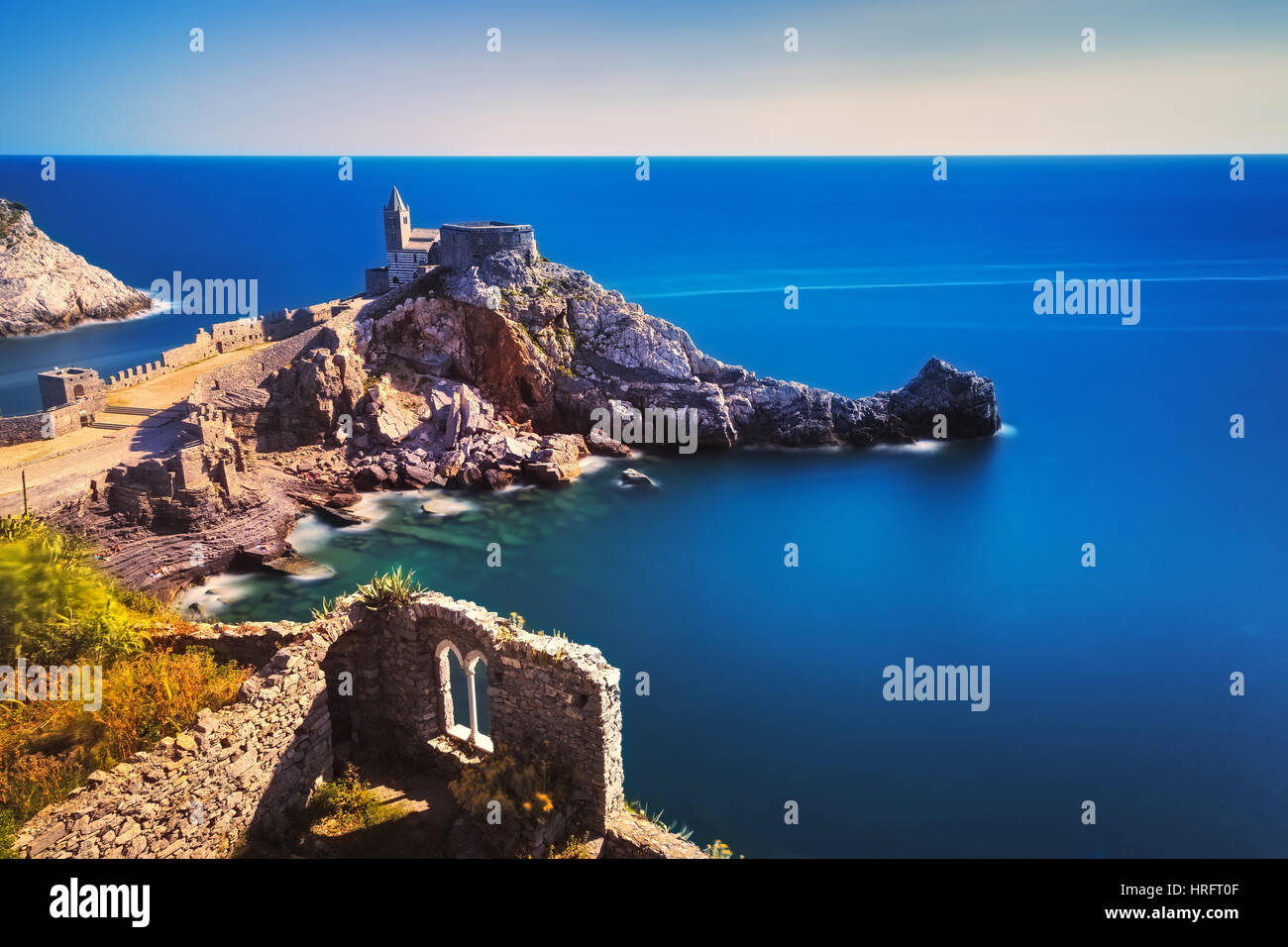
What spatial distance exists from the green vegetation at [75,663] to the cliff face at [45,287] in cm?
7444

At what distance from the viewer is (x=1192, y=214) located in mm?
142500

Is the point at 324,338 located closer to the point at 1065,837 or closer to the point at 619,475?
the point at 619,475

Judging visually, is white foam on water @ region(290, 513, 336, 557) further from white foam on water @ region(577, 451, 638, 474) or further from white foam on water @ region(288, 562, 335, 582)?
white foam on water @ region(577, 451, 638, 474)

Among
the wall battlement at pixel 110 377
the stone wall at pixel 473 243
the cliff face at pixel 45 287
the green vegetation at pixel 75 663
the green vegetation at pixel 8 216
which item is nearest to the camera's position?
the green vegetation at pixel 75 663

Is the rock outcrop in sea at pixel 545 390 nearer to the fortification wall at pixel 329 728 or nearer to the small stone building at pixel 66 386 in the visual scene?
the small stone building at pixel 66 386

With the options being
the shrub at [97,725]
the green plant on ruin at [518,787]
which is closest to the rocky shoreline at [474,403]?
the shrub at [97,725]

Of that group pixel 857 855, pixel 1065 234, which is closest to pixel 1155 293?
pixel 1065 234

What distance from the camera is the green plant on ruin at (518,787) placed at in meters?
13.0

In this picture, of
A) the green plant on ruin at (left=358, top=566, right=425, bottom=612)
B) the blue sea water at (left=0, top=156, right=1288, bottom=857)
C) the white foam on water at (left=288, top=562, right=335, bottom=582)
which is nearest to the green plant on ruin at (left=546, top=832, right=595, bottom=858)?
the green plant on ruin at (left=358, top=566, right=425, bottom=612)

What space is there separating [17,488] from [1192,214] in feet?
536

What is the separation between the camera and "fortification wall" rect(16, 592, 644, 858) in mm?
10969

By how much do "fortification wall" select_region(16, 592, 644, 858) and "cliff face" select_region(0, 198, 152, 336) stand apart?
77.7 m

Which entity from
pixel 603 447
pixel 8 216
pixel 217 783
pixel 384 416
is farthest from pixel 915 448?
pixel 8 216

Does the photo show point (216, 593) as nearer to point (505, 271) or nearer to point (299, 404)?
point (299, 404)
